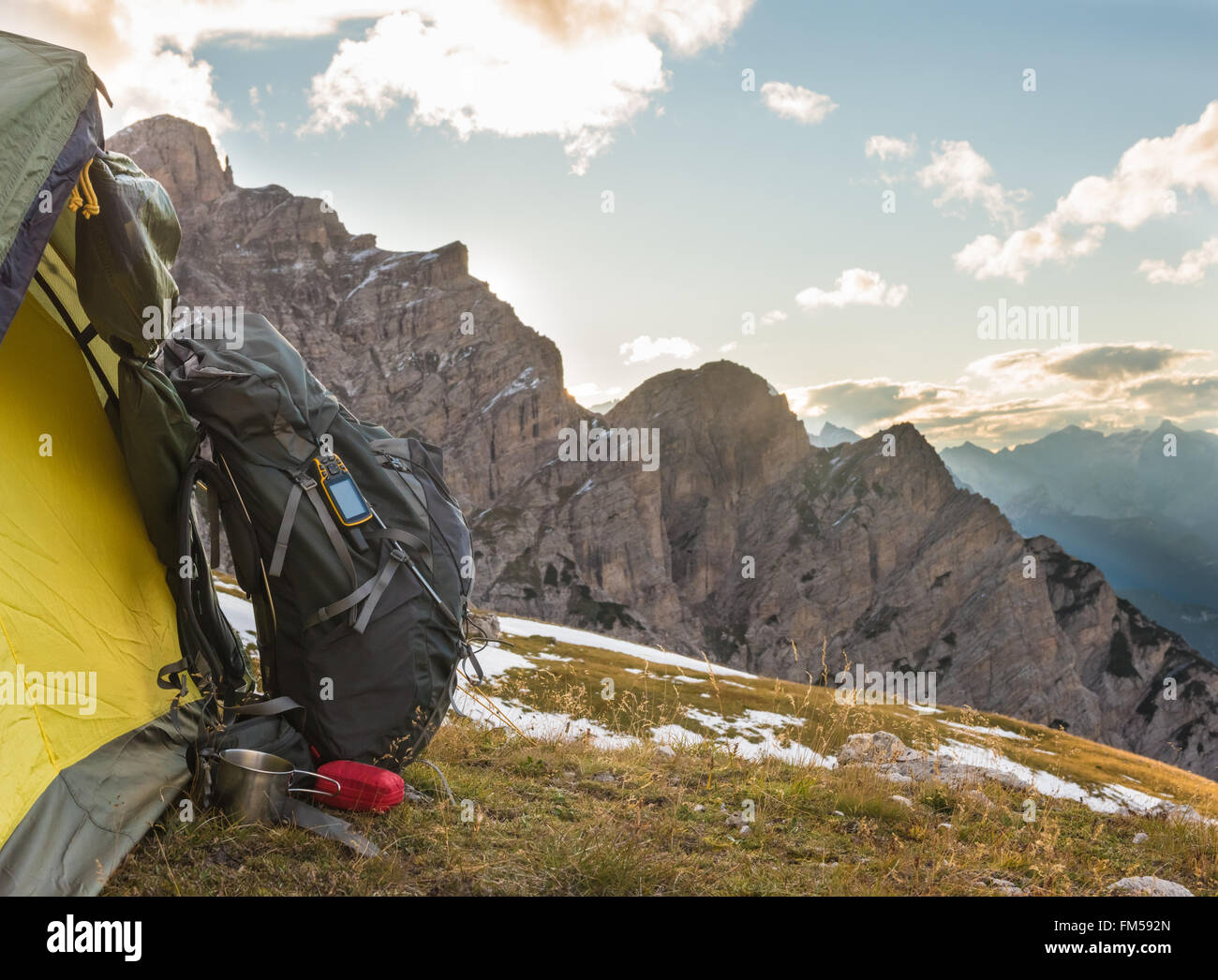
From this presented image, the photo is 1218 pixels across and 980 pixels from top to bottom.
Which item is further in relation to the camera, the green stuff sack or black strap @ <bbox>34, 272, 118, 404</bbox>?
black strap @ <bbox>34, 272, 118, 404</bbox>

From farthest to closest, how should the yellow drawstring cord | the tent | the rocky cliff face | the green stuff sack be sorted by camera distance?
the rocky cliff face, the green stuff sack, the yellow drawstring cord, the tent

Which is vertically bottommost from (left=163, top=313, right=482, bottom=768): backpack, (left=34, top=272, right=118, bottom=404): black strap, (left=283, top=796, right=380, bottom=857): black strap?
(left=283, top=796, right=380, bottom=857): black strap

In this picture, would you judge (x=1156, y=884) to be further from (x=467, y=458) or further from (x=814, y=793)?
(x=467, y=458)

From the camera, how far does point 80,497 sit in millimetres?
4289

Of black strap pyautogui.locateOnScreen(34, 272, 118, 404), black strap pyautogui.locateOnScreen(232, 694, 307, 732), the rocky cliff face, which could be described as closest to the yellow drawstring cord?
black strap pyautogui.locateOnScreen(34, 272, 118, 404)

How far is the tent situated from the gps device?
861 millimetres

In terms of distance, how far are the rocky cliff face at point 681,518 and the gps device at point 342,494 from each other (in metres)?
119

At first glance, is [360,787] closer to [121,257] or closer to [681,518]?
[121,257]

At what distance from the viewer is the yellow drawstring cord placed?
3.78 m

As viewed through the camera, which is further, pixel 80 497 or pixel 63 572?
pixel 80 497

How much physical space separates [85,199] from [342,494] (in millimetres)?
2052

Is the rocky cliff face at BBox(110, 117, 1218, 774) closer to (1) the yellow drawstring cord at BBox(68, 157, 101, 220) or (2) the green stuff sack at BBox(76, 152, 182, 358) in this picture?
(2) the green stuff sack at BBox(76, 152, 182, 358)

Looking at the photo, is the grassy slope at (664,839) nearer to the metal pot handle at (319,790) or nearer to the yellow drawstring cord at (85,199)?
Result: the metal pot handle at (319,790)

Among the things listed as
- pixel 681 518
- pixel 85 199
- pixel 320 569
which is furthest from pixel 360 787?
pixel 681 518
